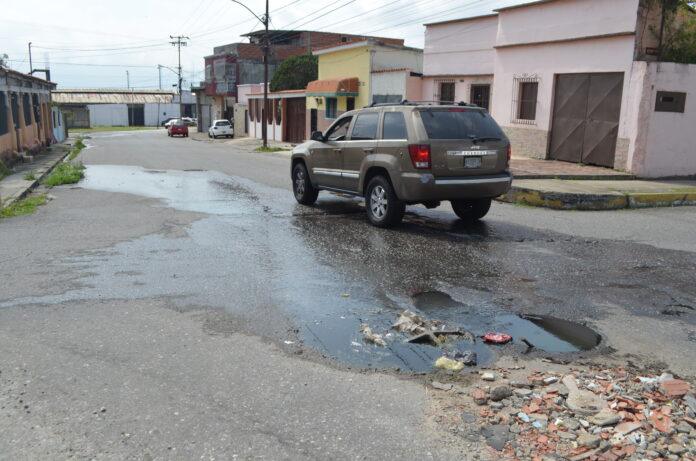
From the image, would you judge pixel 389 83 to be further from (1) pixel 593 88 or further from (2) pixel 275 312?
(2) pixel 275 312

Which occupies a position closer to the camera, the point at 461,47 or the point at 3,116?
the point at 3,116

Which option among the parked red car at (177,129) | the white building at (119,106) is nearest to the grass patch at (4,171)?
the parked red car at (177,129)

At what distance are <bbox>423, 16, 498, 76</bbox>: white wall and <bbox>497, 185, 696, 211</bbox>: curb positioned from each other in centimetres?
1200

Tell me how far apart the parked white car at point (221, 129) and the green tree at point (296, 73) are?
6.62 metres

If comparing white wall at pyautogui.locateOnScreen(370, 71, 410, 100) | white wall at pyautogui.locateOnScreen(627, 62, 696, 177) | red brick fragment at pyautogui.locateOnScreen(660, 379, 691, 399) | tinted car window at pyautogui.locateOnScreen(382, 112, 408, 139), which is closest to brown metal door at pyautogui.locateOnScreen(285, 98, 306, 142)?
white wall at pyautogui.locateOnScreen(370, 71, 410, 100)

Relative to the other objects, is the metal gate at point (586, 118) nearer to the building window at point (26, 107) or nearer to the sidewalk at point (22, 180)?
the sidewalk at point (22, 180)

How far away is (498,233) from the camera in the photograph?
367 inches

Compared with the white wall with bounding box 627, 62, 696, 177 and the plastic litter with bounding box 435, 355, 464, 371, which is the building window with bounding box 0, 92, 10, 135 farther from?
the plastic litter with bounding box 435, 355, 464, 371

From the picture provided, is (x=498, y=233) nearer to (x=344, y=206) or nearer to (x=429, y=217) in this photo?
(x=429, y=217)

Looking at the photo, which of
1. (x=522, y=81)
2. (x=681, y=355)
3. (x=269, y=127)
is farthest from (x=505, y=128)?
(x=269, y=127)

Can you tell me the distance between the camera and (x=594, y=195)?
1205 centimetres

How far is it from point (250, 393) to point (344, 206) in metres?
8.15

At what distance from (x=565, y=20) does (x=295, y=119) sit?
26603 mm

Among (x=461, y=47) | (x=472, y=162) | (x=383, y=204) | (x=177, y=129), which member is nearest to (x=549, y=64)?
(x=461, y=47)
